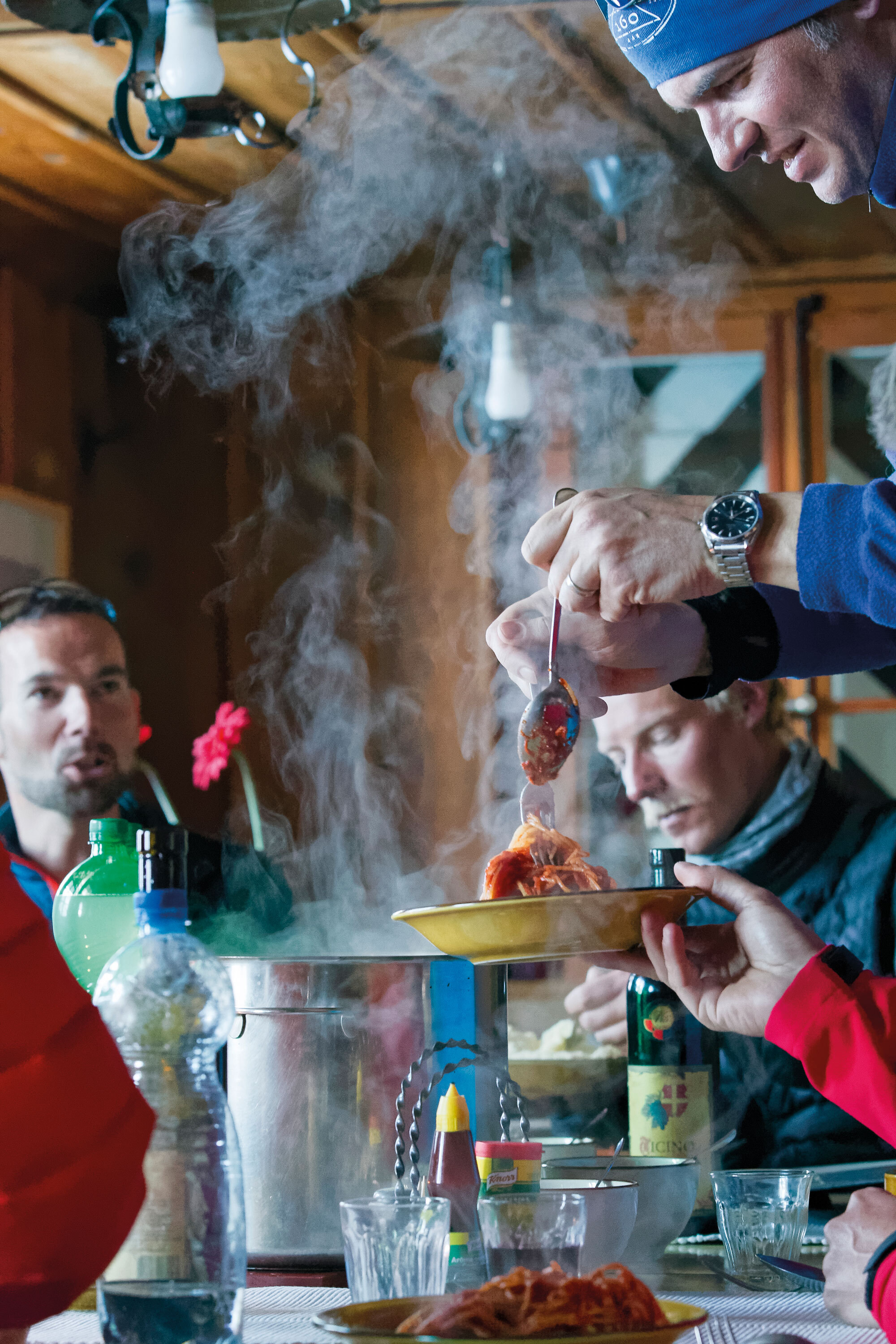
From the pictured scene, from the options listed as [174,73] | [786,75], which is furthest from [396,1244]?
[174,73]

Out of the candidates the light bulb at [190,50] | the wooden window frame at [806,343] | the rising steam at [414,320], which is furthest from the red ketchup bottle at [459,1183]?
the wooden window frame at [806,343]

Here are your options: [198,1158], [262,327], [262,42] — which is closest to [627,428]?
[262,327]

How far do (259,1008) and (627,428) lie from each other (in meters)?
3.42

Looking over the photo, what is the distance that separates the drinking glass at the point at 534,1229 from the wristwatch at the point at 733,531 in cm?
62

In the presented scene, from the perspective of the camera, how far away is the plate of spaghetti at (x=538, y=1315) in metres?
0.72

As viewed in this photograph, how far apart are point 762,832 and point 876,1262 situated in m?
1.43

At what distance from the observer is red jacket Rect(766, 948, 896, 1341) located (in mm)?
1069

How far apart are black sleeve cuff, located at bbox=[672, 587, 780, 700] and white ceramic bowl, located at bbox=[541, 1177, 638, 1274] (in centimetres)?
64

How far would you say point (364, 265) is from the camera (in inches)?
176

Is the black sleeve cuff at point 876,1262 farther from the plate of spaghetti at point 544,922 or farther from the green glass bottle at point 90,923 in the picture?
the green glass bottle at point 90,923

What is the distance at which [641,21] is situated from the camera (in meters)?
1.20

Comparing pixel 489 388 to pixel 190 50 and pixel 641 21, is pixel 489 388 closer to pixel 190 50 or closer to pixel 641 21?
pixel 190 50

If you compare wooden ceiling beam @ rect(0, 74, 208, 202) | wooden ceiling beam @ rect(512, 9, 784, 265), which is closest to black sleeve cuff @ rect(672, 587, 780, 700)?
wooden ceiling beam @ rect(512, 9, 784, 265)

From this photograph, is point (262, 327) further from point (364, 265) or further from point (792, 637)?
point (792, 637)
